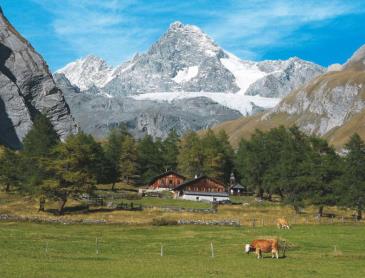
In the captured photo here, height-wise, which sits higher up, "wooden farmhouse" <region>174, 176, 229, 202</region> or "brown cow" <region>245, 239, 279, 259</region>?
"wooden farmhouse" <region>174, 176, 229, 202</region>

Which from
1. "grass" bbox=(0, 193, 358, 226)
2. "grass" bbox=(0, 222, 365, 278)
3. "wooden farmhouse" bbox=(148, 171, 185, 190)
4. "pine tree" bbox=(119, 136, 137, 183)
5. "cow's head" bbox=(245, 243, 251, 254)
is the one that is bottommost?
"grass" bbox=(0, 222, 365, 278)

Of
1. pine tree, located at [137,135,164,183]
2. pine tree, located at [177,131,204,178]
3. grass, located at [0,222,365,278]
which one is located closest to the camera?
grass, located at [0,222,365,278]

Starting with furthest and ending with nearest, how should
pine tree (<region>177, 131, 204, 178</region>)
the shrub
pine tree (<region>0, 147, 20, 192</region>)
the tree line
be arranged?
pine tree (<region>177, 131, 204, 178</region>) < pine tree (<region>0, 147, 20, 192</region>) < the tree line < the shrub

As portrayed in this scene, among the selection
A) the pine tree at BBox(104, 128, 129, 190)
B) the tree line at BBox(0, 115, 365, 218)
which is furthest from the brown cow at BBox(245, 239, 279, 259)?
the pine tree at BBox(104, 128, 129, 190)

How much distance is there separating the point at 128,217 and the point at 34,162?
3221 centimetres

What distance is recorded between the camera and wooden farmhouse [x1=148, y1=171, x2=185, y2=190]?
14412cm

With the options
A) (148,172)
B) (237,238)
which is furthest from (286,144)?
(237,238)

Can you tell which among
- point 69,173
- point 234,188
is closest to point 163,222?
point 69,173

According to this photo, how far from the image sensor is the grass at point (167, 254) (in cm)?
3431

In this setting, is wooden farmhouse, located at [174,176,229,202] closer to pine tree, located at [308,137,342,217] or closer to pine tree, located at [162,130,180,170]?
pine tree, located at [308,137,342,217]

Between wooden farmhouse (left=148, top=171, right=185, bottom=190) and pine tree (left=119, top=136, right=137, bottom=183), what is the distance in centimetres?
650

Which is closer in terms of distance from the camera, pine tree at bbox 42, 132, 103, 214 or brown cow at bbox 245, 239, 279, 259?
brown cow at bbox 245, 239, 279, 259

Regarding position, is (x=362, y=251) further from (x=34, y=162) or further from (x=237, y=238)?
(x=34, y=162)

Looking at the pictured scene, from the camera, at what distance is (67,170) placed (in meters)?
95.2
